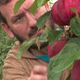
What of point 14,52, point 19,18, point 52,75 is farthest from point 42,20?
point 14,52

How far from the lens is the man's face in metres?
1.60

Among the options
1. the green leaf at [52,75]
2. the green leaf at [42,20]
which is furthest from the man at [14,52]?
the green leaf at [52,75]

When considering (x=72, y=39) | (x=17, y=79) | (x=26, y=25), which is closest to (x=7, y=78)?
(x=17, y=79)

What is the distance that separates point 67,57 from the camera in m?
0.66

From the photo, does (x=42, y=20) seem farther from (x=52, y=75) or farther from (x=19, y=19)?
(x=19, y=19)

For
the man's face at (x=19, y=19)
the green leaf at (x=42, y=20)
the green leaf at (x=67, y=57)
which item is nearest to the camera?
the green leaf at (x=67, y=57)

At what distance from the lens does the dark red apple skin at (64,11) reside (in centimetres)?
75

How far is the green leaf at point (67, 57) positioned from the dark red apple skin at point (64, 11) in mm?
65

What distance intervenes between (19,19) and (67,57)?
3.73 feet

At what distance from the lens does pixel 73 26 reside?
0.74m

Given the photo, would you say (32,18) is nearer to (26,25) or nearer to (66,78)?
(26,25)

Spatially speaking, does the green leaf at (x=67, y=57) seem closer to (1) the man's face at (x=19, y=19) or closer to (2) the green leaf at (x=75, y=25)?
(2) the green leaf at (x=75, y=25)

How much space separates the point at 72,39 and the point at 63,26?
7 centimetres

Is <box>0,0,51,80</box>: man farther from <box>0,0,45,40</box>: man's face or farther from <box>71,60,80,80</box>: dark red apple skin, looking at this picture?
<box>71,60,80,80</box>: dark red apple skin
